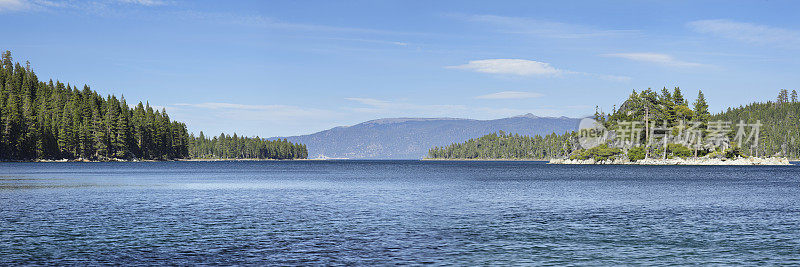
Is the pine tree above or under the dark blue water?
above

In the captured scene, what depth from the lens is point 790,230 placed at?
111 feet

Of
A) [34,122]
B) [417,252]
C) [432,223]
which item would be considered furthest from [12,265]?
[34,122]

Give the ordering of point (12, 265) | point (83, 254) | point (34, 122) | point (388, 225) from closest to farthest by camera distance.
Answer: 1. point (12, 265)
2. point (83, 254)
3. point (388, 225)
4. point (34, 122)

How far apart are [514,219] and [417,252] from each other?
48.2 feet

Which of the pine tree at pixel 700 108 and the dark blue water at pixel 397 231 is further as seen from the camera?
the pine tree at pixel 700 108

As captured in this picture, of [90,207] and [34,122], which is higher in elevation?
[34,122]

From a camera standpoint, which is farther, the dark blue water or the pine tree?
the pine tree

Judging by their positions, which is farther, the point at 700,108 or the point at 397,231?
the point at 700,108

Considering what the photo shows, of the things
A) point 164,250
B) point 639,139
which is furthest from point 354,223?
point 639,139

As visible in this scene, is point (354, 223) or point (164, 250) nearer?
point (164, 250)

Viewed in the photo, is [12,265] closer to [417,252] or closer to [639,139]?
[417,252]

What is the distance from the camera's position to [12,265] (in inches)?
910

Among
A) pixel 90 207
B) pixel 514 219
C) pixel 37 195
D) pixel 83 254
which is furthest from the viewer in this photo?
pixel 37 195

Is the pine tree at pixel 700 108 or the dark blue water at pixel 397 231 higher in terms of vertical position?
the pine tree at pixel 700 108
